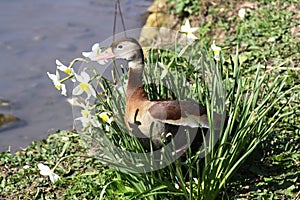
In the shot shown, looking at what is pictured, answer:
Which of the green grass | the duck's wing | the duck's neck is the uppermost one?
the duck's neck

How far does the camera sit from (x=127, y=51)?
11.6 feet

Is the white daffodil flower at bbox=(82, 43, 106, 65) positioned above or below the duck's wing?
above

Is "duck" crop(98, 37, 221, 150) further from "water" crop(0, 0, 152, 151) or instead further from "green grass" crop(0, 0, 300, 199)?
"water" crop(0, 0, 152, 151)

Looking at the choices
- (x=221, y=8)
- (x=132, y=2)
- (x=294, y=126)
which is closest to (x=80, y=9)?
(x=132, y=2)

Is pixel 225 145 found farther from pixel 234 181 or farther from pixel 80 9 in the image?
pixel 80 9

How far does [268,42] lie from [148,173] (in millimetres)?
2523

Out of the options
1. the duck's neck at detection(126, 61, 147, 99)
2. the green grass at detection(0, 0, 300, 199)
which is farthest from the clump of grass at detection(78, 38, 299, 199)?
the duck's neck at detection(126, 61, 147, 99)

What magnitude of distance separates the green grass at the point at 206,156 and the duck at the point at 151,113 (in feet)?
0.27

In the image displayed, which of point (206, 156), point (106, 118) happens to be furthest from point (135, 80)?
point (206, 156)

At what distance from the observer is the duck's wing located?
10.9ft

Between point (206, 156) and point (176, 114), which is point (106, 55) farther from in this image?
point (206, 156)

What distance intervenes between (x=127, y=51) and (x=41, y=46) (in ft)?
14.2

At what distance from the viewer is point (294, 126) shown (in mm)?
4004

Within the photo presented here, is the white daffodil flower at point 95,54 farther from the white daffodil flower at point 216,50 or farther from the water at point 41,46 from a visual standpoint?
the water at point 41,46
